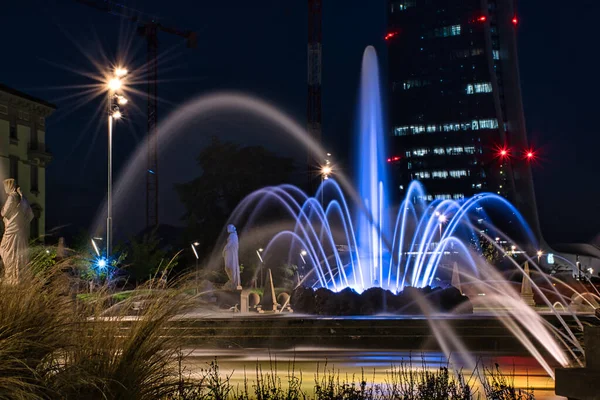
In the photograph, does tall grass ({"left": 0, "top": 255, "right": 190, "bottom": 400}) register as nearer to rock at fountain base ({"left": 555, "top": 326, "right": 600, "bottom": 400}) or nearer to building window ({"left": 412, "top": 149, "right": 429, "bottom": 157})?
rock at fountain base ({"left": 555, "top": 326, "right": 600, "bottom": 400})

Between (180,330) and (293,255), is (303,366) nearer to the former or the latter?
(180,330)

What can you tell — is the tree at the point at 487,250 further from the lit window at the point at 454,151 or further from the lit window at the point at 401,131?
the lit window at the point at 401,131

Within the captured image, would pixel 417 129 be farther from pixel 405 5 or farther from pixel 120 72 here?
pixel 120 72

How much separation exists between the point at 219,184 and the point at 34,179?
1635 centimetres

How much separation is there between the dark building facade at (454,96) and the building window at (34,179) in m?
101

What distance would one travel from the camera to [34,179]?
63.0 meters

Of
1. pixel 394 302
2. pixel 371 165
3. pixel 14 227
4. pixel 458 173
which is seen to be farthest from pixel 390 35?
pixel 14 227

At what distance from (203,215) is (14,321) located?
174ft

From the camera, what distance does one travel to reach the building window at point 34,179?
62.8 meters

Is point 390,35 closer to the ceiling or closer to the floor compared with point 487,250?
closer to the ceiling

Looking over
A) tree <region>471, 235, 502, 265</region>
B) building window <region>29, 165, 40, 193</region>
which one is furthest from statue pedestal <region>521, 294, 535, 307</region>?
tree <region>471, 235, 502, 265</region>

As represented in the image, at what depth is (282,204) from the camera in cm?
5909

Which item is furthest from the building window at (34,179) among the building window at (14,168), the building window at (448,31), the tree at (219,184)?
the building window at (448,31)

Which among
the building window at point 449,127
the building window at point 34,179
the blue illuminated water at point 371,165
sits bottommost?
the blue illuminated water at point 371,165
